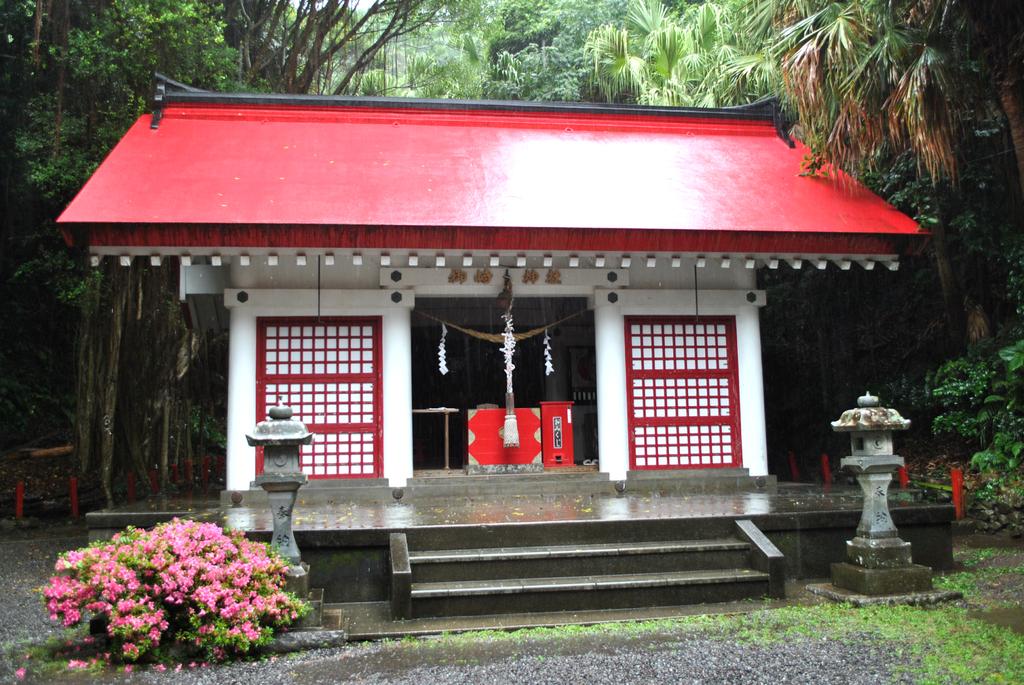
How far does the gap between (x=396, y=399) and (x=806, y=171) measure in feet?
18.8

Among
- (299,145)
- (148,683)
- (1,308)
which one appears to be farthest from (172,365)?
(148,683)

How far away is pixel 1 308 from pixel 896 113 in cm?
1327

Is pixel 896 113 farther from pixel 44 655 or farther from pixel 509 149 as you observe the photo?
pixel 44 655

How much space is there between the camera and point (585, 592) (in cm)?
621

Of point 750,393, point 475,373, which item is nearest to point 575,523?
point 750,393

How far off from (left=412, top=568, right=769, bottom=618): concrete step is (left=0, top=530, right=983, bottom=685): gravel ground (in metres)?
0.54

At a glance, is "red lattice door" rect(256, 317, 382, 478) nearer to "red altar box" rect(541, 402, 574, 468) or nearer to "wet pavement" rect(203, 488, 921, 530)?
"wet pavement" rect(203, 488, 921, 530)

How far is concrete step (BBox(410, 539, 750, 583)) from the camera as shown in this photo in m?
6.39

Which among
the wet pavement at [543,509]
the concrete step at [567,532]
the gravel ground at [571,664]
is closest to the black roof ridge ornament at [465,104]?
the wet pavement at [543,509]

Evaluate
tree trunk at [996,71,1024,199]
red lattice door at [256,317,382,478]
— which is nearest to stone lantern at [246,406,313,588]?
red lattice door at [256,317,382,478]

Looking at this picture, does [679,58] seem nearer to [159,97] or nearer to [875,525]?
[159,97]

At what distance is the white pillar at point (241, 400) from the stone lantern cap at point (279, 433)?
10.8 feet

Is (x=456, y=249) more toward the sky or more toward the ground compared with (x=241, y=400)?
more toward the sky

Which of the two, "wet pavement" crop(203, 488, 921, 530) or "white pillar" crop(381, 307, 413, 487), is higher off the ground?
"white pillar" crop(381, 307, 413, 487)
